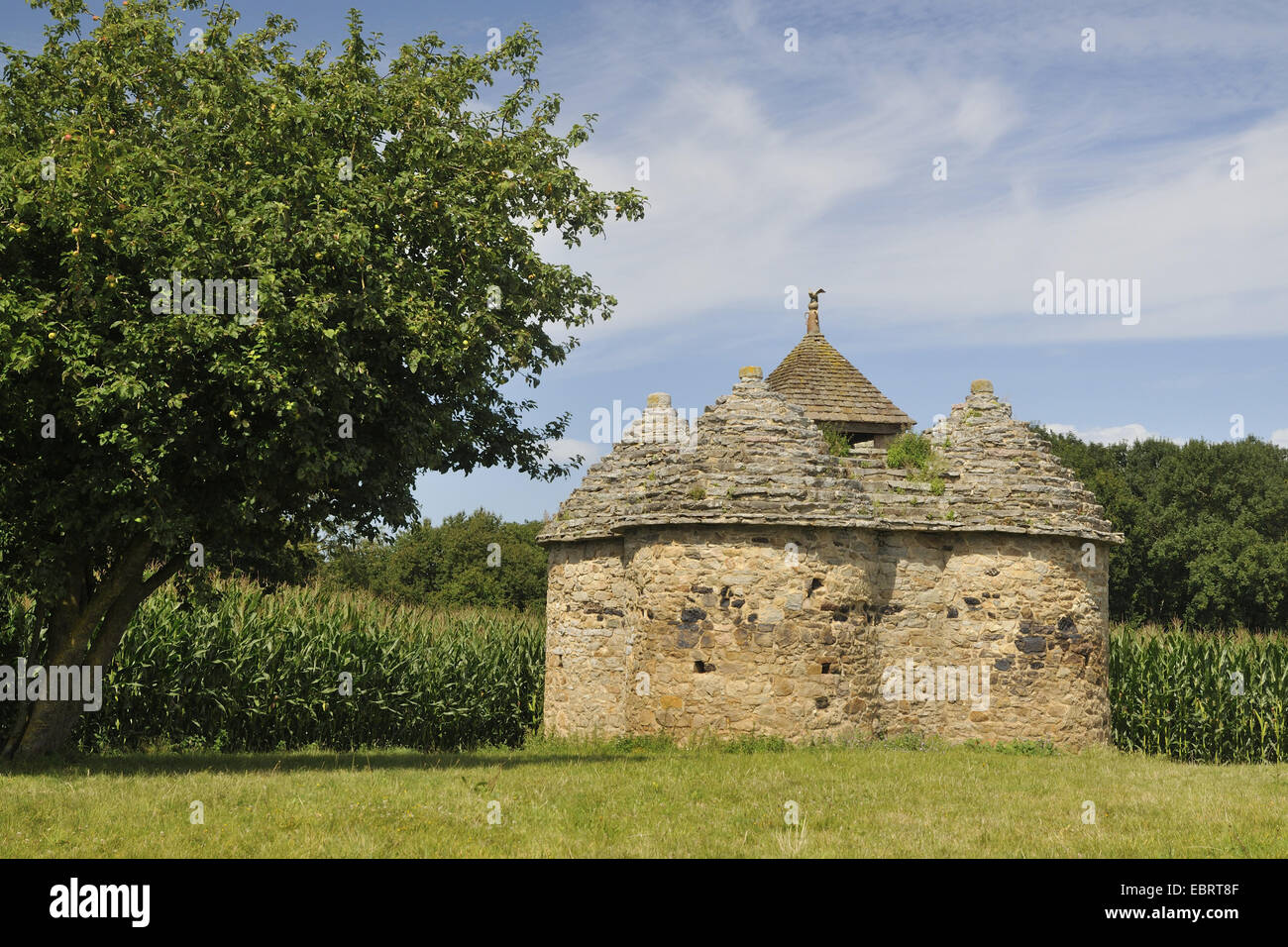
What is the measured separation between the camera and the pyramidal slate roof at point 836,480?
17.5 m

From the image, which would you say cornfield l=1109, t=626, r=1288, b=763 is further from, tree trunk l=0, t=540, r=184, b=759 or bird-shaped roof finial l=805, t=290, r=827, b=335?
tree trunk l=0, t=540, r=184, b=759

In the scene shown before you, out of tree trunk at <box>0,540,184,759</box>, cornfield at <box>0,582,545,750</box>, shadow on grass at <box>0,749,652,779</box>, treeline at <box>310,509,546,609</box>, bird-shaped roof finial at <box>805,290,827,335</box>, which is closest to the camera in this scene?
shadow on grass at <box>0,749,652,779</box>

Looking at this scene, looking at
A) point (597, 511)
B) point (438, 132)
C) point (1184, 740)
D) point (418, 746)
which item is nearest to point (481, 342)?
point (438, 132)

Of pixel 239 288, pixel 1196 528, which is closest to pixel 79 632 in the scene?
pixel 239 288

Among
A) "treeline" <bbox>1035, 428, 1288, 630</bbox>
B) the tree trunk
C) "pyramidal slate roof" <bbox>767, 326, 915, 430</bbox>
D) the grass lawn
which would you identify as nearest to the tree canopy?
the tree trunk

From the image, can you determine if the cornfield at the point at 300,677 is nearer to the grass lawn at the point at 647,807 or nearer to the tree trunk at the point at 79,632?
the tree trunk at the point at 79,632

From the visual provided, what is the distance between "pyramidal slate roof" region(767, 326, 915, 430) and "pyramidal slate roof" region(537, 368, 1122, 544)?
2.77m

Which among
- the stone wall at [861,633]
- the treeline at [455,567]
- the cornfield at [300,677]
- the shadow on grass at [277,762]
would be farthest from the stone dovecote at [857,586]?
the treeline at [455,567]

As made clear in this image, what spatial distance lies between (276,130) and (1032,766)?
12.9 m

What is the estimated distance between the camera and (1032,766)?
15.4 metres

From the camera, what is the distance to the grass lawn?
31.4 ft

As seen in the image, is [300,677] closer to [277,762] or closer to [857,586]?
[277,762]

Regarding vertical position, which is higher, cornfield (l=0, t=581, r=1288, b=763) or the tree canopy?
the tree canopy

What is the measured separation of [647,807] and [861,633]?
7.37 meters
